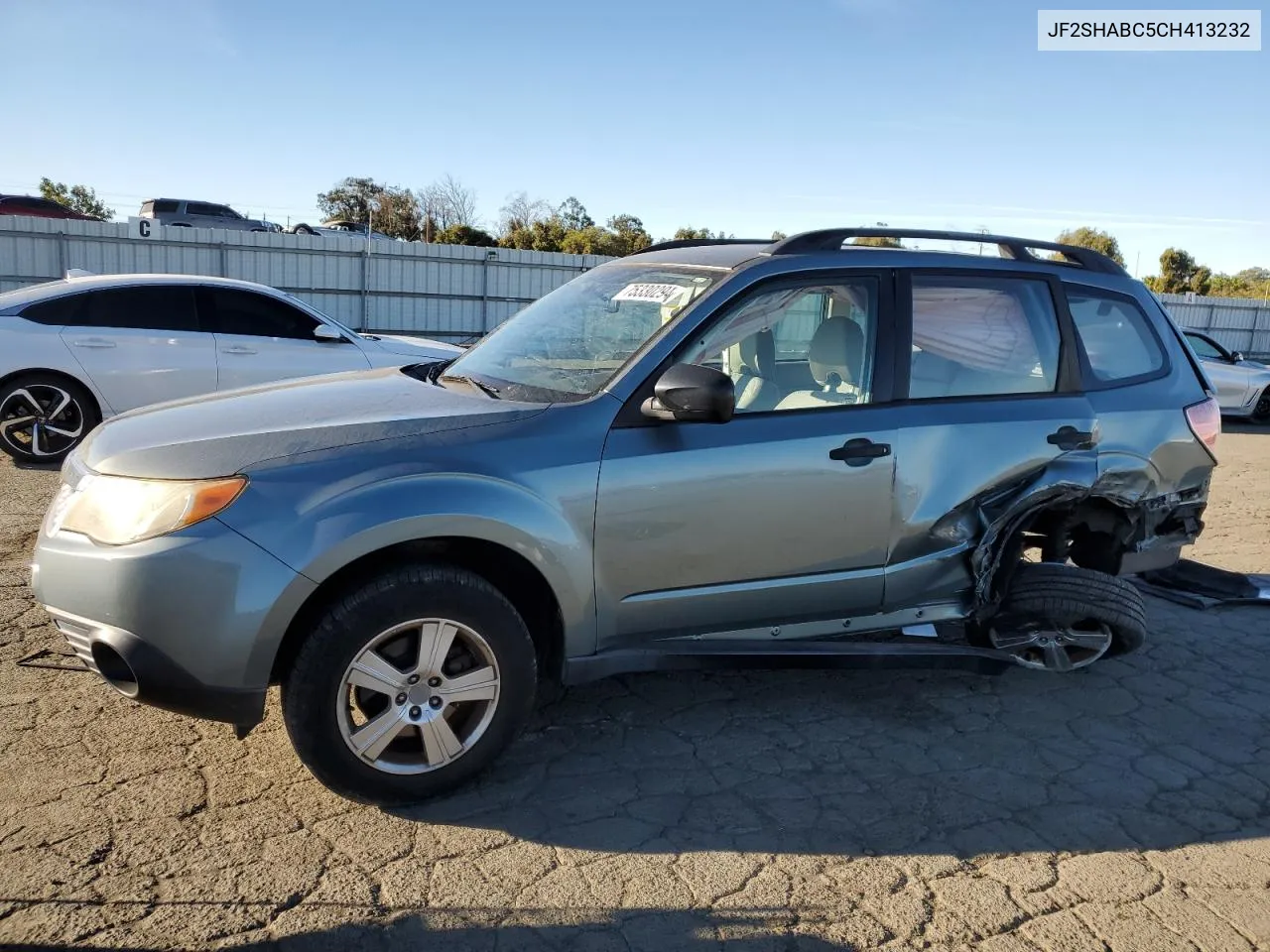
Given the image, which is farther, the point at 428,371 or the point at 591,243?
the point at 591,243

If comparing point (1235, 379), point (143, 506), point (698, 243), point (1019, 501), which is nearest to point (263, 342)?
point (698, 243)

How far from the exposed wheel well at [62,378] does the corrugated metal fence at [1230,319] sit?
85.8 feet

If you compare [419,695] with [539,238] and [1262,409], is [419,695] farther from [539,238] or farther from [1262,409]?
[539,238]

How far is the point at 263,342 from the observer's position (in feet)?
29.7

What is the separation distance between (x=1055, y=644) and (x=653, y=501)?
210cm

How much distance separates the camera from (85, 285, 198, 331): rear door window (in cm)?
857

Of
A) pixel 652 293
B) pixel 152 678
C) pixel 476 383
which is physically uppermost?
pixel 652 293

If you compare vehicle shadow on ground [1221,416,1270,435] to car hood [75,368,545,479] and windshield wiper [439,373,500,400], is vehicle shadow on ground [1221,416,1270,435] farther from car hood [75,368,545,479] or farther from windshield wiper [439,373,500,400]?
car hood [75,368,545,479]

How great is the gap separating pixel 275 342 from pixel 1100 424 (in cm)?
719

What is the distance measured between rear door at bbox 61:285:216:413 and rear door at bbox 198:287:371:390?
0.13 metres

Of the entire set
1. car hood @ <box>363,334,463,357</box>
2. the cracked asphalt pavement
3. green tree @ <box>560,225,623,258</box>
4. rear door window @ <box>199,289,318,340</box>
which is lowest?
the cracked asphalt pavement

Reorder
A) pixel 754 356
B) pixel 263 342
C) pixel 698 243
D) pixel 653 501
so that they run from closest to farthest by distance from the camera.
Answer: pixel 653 501, pixel 754 356, pixel 698 243, pixel 263 342

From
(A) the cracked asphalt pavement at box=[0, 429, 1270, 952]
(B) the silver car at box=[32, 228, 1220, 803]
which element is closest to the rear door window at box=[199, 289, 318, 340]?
(A) the cracked asphalt pavement at box=[0, 429, 1270, 952]

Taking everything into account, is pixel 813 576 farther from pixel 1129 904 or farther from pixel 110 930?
pixel 110 930
